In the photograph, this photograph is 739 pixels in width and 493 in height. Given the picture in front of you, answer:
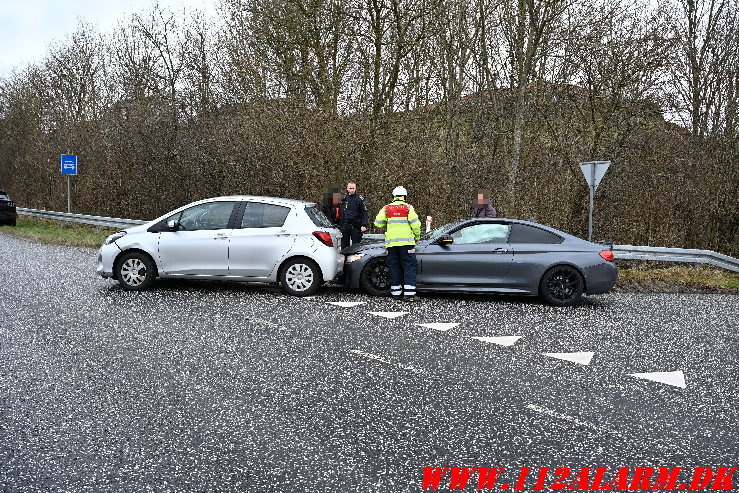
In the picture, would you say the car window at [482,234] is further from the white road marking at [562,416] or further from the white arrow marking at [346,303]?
the white road marking at [562,416]

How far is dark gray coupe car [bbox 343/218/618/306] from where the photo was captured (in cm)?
980

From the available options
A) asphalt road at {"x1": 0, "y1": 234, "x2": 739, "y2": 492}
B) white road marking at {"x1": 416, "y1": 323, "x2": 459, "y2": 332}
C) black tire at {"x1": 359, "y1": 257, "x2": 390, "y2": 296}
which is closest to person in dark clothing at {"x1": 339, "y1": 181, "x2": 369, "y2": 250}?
black tire at {"x1": 359, "y1": 257, "x2": 390, "y2": 296}

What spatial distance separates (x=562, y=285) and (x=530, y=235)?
0.94 metres

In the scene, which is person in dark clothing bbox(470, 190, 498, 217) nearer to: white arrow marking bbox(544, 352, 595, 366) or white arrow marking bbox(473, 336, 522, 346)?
white arrow marking bbox(473, 336, 522, 346)

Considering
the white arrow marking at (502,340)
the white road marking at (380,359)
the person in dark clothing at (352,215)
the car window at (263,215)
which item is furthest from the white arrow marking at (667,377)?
the person in dark clothing at (352,215)

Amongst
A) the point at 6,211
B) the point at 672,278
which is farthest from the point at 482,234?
the point at 6,211

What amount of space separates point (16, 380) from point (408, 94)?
1599 cm

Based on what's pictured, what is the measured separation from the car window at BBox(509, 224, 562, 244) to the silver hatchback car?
2.95 metres

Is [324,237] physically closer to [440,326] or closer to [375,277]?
[375,277]

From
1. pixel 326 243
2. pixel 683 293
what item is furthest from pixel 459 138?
pixel 326 243

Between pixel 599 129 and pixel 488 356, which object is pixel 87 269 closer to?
pixel 488 356

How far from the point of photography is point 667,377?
5.76 m

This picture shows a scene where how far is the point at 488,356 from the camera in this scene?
252 inches

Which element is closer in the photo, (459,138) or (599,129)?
(599,129)
